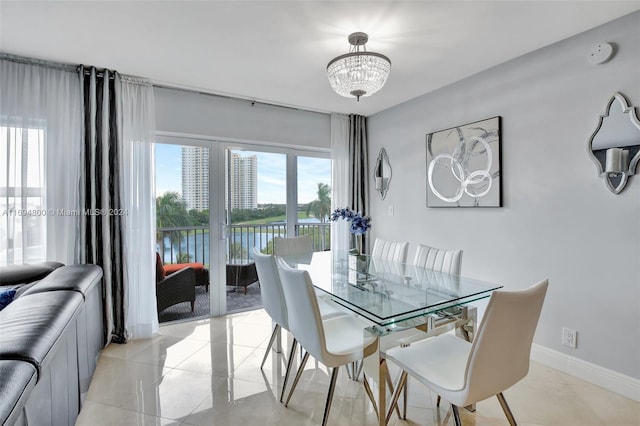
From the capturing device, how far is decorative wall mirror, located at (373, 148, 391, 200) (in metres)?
4.11

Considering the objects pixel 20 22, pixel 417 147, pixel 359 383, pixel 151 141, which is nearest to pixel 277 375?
pixel 359 383

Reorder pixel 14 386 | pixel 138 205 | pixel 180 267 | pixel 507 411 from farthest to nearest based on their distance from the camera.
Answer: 1. pixel 180 267
2. pixel 138 205
3. pixel 507 411
4. pixel 14 386

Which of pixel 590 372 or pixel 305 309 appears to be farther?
pixel 590 372

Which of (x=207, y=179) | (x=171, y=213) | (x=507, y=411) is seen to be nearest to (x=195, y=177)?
(x=207, y=179)

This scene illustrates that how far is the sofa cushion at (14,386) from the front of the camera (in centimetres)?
83

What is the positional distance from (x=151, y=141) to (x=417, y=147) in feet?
9.37

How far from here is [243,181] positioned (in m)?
3.74

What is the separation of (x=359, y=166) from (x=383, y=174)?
37cm

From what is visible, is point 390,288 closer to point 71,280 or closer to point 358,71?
point 358,71

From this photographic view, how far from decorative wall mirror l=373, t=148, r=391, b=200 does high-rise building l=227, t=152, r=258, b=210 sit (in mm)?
1633

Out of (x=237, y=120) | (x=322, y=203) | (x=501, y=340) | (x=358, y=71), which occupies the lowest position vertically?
(x=501, y=340)

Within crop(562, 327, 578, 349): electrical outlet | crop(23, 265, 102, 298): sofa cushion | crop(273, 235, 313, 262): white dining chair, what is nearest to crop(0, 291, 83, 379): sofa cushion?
crop(23, 265, 102, 298): sofa cushion

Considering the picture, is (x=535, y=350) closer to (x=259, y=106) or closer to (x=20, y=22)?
(x=259, y=106)

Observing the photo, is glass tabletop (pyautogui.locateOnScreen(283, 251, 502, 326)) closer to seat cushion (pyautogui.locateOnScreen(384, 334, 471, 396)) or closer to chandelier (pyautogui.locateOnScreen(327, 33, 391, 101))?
seat cushion (pyautogui.locateOnScreen(384, 334, 471, 396))
